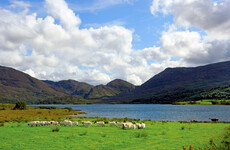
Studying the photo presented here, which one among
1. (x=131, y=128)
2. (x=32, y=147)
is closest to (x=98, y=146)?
(x=32, y=147)

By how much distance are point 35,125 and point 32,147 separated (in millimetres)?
23163

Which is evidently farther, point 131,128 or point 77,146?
point 131,128

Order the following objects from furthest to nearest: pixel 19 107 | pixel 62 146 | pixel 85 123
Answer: pixel 19 107
pixel 85 123
pixel 62 146

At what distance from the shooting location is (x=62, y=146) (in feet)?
67.0

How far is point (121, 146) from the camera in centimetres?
2064

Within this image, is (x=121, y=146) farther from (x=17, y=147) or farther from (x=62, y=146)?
(x=17, y=147)

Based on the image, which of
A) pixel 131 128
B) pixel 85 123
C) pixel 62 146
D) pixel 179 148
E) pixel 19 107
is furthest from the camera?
pixel 19 107

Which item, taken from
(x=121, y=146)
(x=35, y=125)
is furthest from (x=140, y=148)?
(x=35, y=125)

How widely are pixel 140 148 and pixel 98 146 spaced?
459cm

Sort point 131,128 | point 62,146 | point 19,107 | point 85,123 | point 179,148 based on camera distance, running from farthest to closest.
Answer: point 19,107 → point 85,123 → point 131,128 → point 62,146 → point 179,148

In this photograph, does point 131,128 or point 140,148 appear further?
point 131,128

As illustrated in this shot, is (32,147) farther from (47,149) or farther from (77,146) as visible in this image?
(77,146)

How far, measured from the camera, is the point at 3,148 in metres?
19.6

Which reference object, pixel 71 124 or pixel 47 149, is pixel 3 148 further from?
pixel 71 124
